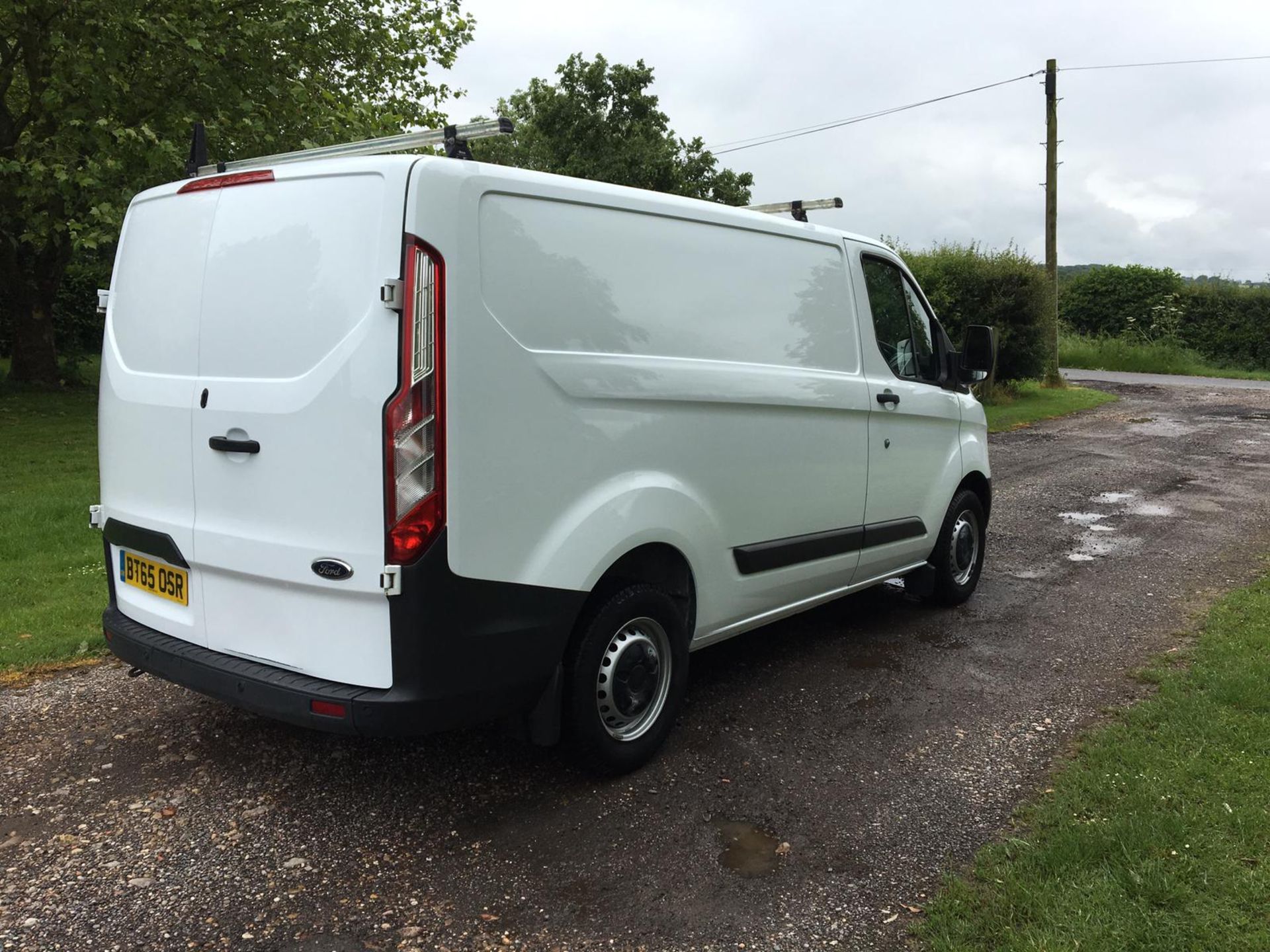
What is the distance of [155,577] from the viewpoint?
3.63 meters

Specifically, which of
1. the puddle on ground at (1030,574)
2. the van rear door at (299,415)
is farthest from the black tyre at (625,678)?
the puddle on ground at (1030,574)

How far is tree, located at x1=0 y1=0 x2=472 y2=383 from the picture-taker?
36.8 feet

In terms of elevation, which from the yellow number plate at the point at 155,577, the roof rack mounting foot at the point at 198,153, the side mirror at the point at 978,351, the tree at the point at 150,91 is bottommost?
the yellow number plate at the point at 155,577

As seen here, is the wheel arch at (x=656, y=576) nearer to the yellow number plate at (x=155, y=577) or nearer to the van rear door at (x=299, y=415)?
the van rear door at (x=299, y=415)

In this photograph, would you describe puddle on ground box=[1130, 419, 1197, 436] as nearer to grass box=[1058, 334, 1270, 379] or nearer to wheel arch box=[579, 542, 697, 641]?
grass box=[1058, 334, 1270, 379]

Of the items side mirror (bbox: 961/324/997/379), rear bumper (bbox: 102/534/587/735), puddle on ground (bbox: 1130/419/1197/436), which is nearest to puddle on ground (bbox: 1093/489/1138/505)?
side mirror (bbox: 961/324/997/379)

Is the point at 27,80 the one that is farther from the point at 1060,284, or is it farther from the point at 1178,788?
the point at 1060,284

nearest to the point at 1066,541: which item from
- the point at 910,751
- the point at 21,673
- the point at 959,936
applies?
the point at 910,751

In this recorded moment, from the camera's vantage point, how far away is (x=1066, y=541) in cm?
801

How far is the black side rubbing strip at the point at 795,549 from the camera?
4285mm

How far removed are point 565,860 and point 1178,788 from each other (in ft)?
7.20

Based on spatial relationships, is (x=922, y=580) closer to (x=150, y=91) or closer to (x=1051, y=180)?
(x=150, y=91)

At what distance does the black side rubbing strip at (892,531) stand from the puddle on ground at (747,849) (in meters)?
2.04

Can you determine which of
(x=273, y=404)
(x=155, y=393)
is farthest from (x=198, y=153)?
(x=273, y=404)
